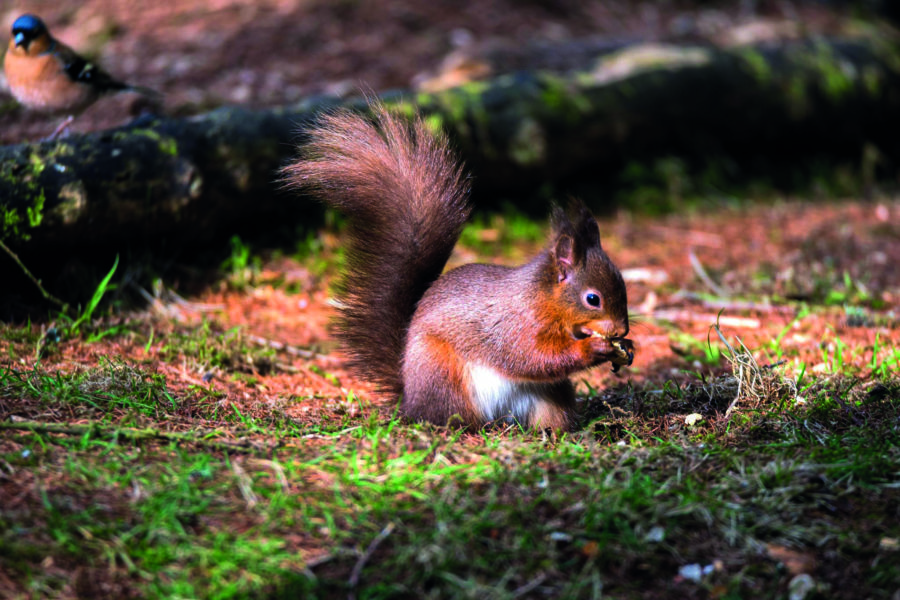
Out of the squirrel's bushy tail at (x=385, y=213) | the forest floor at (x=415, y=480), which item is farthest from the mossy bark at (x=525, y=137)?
the forest floor at (x=415, y=480)

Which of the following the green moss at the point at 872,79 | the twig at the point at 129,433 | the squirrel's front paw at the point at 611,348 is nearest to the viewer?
the twig at the point at 129,433

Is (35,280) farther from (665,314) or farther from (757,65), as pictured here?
(757,65)

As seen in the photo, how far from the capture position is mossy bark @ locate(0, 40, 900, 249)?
401 cm

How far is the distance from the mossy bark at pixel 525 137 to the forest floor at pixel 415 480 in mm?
657

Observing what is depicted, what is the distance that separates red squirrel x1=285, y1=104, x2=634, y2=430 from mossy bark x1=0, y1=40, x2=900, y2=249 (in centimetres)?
41

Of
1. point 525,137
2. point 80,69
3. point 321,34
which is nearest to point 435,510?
point 80,69

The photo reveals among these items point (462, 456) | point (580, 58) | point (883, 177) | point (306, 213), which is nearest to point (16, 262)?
point (306, 213)

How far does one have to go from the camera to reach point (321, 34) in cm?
785

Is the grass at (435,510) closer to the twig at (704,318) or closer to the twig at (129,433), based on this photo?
the twig at (129,433)

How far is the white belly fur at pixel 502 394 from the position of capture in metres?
3.15

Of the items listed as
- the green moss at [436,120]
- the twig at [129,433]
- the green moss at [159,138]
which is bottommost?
the twig at [129,433]

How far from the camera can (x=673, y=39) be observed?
28.0ft

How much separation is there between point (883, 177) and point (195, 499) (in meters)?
7.87

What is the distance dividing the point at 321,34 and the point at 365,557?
6.60 meters
